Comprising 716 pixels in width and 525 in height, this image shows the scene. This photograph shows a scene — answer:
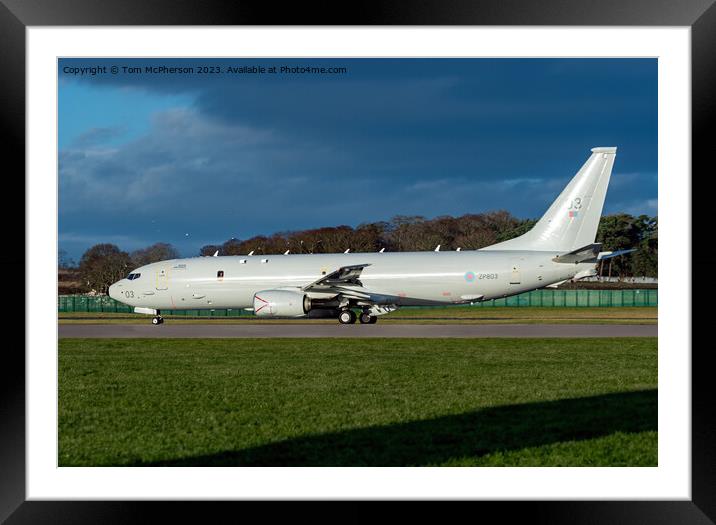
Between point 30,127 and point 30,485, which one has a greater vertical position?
point 30,127

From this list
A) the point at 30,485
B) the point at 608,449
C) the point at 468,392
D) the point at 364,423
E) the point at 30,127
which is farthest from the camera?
the point at 468,392

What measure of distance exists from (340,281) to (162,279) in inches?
346

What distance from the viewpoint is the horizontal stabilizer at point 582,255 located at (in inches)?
1032

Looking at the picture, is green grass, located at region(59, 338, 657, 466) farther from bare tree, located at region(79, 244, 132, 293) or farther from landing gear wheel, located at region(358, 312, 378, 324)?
bare tree, located at region(79, 244, 132, 293)

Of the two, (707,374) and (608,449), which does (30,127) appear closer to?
(707,374)

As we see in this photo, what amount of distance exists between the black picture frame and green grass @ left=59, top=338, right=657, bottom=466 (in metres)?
1.67

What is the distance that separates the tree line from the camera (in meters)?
61.8

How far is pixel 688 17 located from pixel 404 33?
2011 mm

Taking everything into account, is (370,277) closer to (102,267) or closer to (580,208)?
(580,208)

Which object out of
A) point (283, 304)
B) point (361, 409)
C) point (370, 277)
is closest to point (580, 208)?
point (370, 277)

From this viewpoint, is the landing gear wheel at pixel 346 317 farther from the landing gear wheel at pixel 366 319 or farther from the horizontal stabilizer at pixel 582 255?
the horizontal stabilizer at pixel 582 255

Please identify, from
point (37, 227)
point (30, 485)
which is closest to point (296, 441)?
point (30, 485)

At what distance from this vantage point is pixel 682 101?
510cm

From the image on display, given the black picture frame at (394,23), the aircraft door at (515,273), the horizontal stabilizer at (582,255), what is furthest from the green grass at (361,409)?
the aircraft door at (515,273)
